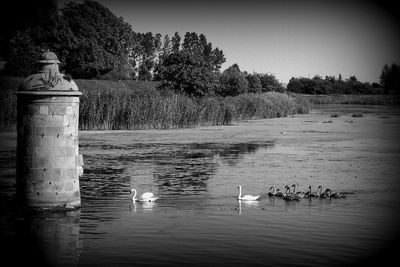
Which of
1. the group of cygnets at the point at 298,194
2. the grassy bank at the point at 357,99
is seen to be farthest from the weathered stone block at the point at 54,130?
the grassy bank at the point at 357,99

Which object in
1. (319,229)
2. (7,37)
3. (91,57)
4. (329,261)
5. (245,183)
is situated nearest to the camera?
(329,261)

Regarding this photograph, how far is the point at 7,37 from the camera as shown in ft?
221

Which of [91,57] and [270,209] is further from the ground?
[91,57]

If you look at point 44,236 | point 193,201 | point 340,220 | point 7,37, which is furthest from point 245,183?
point 7,37

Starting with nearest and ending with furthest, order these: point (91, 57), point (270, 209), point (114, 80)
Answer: point (270, 209) < point (91, 57) < point (114, 80)

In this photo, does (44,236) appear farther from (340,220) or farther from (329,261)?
(340,220)

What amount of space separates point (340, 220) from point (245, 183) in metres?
6.46

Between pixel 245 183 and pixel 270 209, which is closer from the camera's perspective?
pixel 270 209

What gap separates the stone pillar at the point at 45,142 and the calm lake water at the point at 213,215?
56cm

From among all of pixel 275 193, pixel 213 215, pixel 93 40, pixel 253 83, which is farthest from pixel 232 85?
pixel 213 215

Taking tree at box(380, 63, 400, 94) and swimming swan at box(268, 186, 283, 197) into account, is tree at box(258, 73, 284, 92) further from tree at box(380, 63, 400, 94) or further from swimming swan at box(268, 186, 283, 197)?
swimming swan at box(268, 186, 283, 197)

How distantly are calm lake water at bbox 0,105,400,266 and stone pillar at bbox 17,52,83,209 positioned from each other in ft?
1.85

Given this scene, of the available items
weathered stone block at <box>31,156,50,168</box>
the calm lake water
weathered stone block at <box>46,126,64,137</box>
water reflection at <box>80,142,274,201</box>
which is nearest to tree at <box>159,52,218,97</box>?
water reflection at <box>80,142,274,201</box>

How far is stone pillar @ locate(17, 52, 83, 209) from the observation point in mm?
16594
